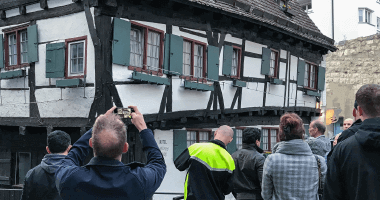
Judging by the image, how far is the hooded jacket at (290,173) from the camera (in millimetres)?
4070

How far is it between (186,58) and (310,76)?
7738mm

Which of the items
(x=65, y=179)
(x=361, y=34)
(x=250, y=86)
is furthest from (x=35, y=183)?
(x=361, y=34)

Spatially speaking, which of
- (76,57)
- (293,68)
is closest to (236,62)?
(293,68)

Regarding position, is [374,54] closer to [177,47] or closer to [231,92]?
[231,92]

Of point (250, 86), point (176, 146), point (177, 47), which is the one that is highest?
point (177, 47)

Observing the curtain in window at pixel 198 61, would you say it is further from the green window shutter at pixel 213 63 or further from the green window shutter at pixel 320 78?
the green window shutter at pixel 320 78

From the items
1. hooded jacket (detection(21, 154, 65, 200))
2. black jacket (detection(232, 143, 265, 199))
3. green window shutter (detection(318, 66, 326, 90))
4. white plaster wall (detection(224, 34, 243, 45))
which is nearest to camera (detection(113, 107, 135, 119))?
hooded jacket (detection(21, 154, 65, 200))

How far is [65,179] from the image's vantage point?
2479mm

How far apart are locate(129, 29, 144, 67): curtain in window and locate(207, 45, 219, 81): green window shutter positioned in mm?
2407

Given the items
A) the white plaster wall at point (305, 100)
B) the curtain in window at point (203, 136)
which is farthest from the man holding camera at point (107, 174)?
the white plaster wall at point (305, 100)

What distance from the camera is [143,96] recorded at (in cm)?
1032

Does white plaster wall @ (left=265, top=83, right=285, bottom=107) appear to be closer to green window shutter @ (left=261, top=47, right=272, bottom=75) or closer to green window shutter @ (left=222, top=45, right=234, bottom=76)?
green window shutter @ (left=261, top=47, right=272, bottom=75)

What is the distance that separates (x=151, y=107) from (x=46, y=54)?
113 inches

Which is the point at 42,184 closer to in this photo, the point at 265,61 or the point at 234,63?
the point at 234,63
